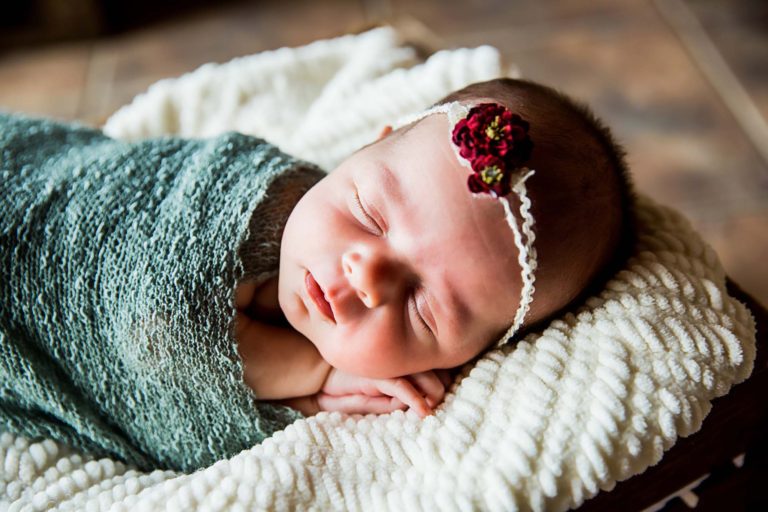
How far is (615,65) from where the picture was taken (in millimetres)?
2020

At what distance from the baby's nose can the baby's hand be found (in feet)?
0.34

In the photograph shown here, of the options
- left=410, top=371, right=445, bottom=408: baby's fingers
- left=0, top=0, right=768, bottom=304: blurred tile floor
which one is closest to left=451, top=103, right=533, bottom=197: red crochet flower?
left=410, top=371, right=445, bottom=408: baby's fingers

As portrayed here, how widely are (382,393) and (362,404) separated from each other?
3 cm

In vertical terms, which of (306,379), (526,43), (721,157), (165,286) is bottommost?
(721,157)

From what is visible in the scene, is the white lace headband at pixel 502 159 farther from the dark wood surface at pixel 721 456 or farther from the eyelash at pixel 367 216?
the dark wood surface at pixel 721 456

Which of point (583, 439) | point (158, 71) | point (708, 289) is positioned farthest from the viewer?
point (158, 71)

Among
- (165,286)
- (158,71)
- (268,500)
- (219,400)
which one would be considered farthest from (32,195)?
(158,71)

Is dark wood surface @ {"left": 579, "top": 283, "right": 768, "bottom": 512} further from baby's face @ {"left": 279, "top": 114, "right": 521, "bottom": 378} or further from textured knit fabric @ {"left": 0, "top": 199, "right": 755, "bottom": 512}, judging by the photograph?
baby's face @ {"left": 279, "top": 114, "right": 521, "bottom": 378}

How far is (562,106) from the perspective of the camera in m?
0.79

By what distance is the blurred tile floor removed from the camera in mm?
1702

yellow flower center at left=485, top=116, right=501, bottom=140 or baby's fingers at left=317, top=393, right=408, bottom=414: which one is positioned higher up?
yellow flower center at left=485, top=116, right=501, bottom=140

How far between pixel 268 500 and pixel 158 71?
67.3 inches

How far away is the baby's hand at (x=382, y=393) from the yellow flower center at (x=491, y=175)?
0.73 feet

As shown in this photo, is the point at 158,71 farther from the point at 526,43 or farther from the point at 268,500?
the point at 268,500
